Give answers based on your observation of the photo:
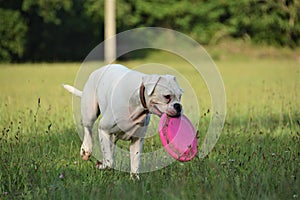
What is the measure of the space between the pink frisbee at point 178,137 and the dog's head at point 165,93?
0.38 metres

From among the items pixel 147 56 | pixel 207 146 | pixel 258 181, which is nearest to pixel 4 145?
pixel 207 146

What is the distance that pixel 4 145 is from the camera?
6.40m

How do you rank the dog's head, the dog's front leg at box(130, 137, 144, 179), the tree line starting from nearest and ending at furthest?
the dog's head, the dog's front leg at box(130, 137, 144, 179), the tree line

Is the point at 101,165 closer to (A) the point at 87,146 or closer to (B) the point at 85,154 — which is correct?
(B) the point at 85,154

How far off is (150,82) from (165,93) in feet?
0.67

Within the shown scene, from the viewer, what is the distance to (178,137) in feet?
19.5

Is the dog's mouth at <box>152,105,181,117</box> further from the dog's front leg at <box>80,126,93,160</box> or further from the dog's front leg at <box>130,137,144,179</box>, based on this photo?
the dog's front leg at <box>80,126,93,160</box>

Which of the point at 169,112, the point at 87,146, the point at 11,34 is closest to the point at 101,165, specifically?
the point at 87,146

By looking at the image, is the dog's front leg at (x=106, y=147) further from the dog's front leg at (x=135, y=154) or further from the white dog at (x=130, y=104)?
the dog's front leg at (x=135, y=154)

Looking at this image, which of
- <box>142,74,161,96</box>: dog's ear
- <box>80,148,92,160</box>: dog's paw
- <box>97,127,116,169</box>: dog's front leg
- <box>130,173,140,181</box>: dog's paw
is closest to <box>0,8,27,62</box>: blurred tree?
<box>80,148,92,160</box>: dog's paw

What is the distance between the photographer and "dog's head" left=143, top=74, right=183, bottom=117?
17.0 feet

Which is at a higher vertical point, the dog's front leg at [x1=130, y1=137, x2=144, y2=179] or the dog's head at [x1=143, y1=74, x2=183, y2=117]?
the dog's head at [x1=143, y1=74, x2=183, y2=117]

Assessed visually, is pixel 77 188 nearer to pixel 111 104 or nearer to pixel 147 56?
pixel 111 104

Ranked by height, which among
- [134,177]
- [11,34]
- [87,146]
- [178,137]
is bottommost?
[134,177]
